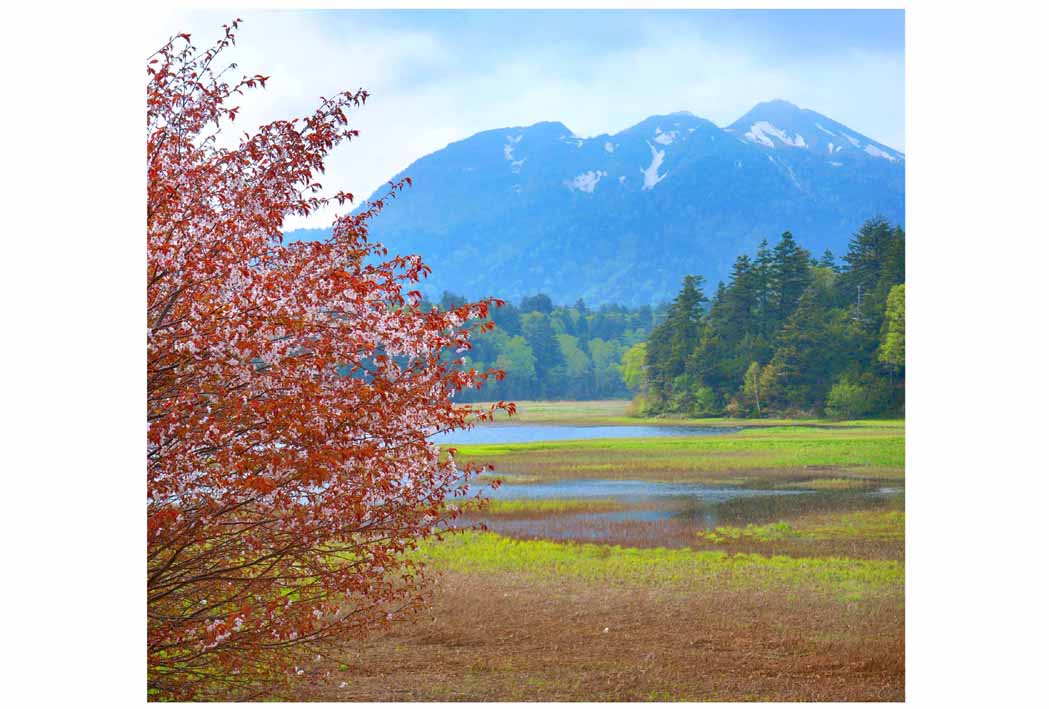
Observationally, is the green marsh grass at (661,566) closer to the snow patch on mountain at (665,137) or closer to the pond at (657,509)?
the pond at (657,509)

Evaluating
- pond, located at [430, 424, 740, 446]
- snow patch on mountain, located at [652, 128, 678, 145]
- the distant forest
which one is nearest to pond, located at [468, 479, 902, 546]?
pond, located at [430, 424, 740, 446]

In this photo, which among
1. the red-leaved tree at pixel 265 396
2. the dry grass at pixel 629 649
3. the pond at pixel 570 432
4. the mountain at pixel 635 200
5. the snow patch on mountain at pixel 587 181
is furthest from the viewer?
the snow patch on mountain at pixel 587 181

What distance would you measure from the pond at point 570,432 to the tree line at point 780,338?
11 cm

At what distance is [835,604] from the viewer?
5.00 m

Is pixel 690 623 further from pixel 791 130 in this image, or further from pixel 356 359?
pixel 791 130

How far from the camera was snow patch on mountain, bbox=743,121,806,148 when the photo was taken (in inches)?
220

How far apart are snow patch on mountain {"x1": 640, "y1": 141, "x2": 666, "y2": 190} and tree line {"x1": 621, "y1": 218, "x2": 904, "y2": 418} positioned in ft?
2.30

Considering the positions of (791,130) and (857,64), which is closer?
(857,64)

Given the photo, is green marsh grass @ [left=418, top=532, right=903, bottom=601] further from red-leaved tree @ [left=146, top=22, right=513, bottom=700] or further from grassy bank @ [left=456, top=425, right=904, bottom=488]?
red-leaved tree @ [left=146, top=22, right=513, bottom=700]

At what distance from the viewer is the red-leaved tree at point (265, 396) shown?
135 inches

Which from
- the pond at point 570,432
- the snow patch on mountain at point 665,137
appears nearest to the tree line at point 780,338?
the pond at point 570,432
